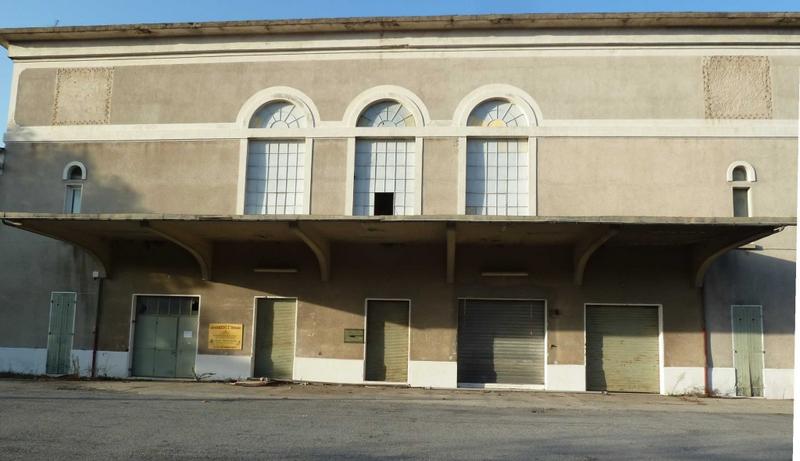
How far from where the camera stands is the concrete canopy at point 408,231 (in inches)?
521

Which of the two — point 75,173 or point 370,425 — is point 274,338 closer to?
point 75,173

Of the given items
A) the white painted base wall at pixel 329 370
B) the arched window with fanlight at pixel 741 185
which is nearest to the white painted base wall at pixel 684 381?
the arched window with fanlight at pixel 741 185

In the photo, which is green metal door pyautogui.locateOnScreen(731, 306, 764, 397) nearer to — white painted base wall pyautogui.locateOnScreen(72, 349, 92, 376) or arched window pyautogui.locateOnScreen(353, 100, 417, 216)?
arched window pyautogui.locateOnScreen(353, 100, 417, 216)

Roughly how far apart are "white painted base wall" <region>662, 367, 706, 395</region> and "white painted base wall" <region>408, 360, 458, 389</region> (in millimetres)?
5010

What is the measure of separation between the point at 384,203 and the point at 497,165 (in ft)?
9.94

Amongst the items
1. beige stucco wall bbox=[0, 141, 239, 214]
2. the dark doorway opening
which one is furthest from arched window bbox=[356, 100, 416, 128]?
beige stucco wall bbox=[0, 141, 239, 214]

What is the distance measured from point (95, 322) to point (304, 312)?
17.9ft

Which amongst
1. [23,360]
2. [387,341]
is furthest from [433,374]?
[23,360]

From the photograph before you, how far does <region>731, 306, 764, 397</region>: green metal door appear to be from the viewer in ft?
50.4

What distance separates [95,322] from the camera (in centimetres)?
1677

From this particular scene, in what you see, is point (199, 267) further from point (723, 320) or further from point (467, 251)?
point (723, 320)

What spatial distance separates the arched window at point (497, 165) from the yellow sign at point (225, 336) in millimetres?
6563

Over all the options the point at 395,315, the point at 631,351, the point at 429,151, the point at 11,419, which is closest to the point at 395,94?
the point at 429,151

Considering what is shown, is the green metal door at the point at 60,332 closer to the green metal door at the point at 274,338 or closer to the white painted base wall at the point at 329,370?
the green metal door at the point at 274,338
